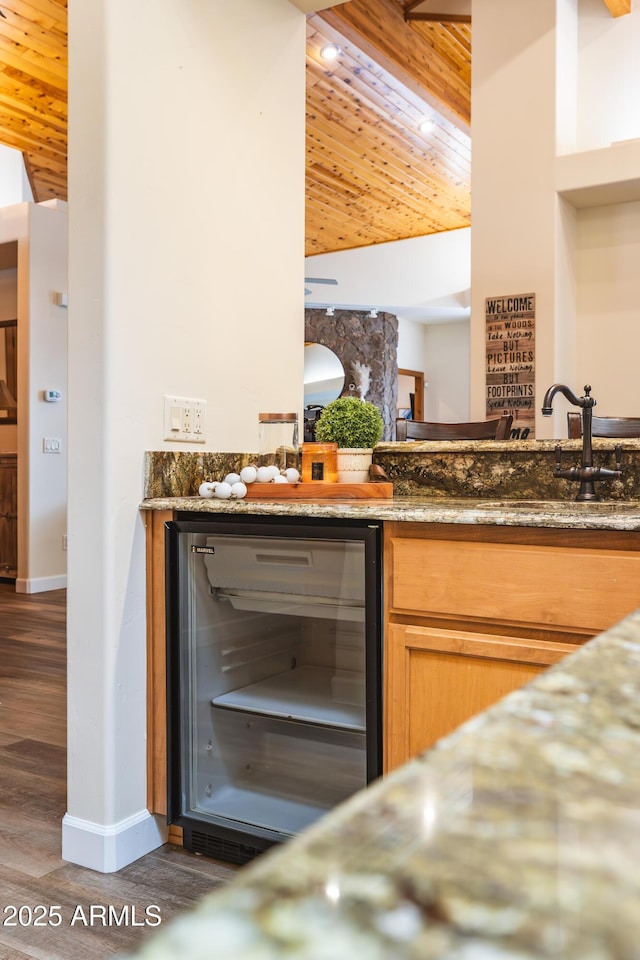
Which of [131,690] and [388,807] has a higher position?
[388,807]

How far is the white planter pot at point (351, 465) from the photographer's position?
2258 millimetres

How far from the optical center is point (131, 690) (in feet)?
6.54

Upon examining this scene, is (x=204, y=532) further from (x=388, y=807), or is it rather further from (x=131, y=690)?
(x=388, y=807)

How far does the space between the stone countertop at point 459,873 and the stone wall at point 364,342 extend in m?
9.32

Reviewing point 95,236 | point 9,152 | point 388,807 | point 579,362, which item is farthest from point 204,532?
point 9,152

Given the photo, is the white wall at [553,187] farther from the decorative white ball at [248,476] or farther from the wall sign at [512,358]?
the decorative white ball at [248,476]

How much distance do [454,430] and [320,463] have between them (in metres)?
0.60

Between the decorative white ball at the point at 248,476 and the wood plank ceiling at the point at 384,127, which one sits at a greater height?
the wood plank ceiling at the point at 384,127

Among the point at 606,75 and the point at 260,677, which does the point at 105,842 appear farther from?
the point at 606,75

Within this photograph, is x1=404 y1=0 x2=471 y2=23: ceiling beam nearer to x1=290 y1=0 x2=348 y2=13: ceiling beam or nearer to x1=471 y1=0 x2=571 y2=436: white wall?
x1=471 y1=0 x2=571 y2=436: white wall

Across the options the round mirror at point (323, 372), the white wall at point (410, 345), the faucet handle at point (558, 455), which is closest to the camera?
the faucet handle at point (558, 455)

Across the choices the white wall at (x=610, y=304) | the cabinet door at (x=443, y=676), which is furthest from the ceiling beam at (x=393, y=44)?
the cabinet door at (x=443, y=676)

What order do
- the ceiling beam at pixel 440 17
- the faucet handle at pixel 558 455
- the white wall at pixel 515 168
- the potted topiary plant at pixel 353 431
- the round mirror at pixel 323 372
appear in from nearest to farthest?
the faucet handle at pixel 558 455, the potted topiary plant at pixel 353 431, the white wall at pixel 515 168, the ceiling beam at pixel 440 17, the round mirror at pixel 323 372

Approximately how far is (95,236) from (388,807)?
6.20 feet
